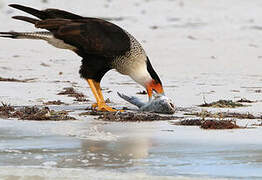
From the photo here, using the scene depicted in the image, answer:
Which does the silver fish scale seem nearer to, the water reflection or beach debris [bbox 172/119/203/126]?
beach debris [bbox 172/119/203/126]

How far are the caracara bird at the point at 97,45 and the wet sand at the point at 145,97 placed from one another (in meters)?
0.66

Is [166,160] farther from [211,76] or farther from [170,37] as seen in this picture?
[170,37]

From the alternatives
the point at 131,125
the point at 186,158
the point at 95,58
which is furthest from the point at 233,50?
the point at 186,158

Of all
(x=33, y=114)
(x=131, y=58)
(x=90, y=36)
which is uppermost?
(x=90, y=36)

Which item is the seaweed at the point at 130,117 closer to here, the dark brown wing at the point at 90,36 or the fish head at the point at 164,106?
the fish head at the point at 164,106

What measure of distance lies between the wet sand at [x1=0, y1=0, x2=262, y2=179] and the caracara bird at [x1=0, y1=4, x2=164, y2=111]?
662 millimetres

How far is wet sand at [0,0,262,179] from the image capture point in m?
6.11

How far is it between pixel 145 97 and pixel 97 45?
2.40m

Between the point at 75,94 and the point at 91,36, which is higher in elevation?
the point at 91,36

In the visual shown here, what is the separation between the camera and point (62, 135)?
7820 mm

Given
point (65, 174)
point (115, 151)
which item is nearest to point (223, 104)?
point (115, 151)

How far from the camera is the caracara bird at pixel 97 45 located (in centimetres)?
1055

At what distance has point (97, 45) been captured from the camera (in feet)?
34.6

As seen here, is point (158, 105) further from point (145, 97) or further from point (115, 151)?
point (115, 151)
